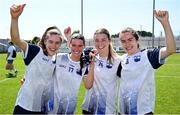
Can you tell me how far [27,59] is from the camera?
552 cm

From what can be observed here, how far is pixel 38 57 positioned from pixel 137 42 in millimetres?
1504

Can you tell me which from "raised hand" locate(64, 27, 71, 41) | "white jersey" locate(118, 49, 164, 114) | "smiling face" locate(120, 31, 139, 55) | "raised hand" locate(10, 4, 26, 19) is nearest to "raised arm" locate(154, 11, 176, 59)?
"white jersey" locate(118, 49, 164, 114)

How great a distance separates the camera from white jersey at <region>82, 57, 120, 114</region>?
5590 mm

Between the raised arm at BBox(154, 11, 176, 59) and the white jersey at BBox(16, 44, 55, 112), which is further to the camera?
the white jersey at BBox(16, 44, 55, 112)

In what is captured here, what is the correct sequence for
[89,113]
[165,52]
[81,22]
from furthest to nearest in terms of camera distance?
[81,22]
[89,113]
[165,52]

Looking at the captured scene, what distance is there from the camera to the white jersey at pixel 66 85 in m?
5.52

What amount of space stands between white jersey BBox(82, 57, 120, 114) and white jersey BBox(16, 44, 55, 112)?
2.27 ft

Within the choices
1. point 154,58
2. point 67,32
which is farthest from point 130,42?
point 67,32

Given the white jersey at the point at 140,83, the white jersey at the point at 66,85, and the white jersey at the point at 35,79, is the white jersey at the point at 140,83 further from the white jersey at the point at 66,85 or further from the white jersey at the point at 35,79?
the white jersey at the point at 35,79

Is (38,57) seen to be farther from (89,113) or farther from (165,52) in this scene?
(165,52)

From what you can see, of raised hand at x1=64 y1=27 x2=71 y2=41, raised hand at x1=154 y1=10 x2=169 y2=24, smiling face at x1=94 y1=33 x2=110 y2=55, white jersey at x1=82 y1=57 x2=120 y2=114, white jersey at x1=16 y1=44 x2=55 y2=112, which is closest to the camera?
raised hand at x1=154 y1=10 x2=169 y2=24

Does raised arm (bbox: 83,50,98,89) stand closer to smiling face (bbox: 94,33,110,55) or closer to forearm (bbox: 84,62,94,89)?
forearm (bbox: 84,62,94,89)

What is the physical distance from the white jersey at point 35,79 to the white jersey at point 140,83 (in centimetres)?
114

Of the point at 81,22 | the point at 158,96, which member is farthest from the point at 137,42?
the point at 81,22
